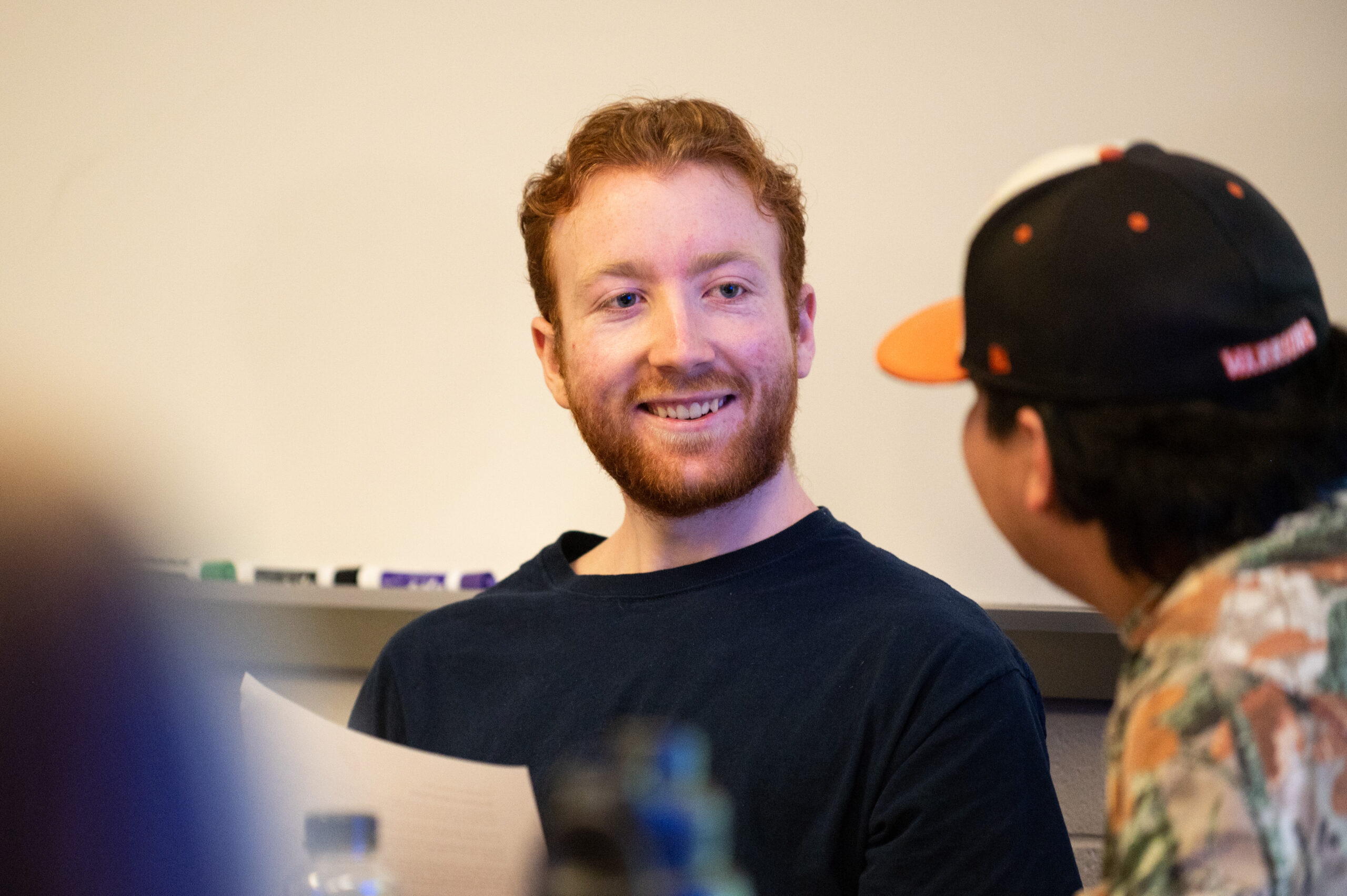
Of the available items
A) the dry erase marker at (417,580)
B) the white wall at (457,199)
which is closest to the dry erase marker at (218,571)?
the white wall at (457,199)

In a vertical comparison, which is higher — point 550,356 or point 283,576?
point 550,356

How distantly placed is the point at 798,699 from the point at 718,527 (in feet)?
0.68

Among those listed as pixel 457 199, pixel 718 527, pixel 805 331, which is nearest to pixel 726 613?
pixel 718 527

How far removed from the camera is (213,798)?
416 mm

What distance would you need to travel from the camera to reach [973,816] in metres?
0.75

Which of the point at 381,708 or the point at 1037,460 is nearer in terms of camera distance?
the point at 1037,460

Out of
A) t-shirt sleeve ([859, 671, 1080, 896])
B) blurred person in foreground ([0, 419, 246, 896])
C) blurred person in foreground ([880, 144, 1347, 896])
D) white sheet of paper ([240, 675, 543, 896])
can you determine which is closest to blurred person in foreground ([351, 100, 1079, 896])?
t-shirt sleeve ([859, 671, 1080, 896])

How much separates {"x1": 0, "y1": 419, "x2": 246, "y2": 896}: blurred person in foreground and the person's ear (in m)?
0.39

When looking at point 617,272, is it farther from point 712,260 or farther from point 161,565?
point 161,565

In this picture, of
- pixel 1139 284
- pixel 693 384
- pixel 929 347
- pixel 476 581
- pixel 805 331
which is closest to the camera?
pixel 1139 284

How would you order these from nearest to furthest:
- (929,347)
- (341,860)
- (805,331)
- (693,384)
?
1. (929,347)
2. (341,860)
3. (693,384)
4. (805,331)

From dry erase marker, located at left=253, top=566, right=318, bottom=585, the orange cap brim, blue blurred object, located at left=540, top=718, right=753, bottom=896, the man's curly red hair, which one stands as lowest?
blue blurred object, located at left=540, top=718, right=753, bottom=896

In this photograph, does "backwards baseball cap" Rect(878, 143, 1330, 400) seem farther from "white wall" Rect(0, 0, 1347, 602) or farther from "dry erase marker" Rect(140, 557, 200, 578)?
"white wall" Rect(0, 0, 1347, 602)

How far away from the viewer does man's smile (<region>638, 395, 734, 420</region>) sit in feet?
3.22
